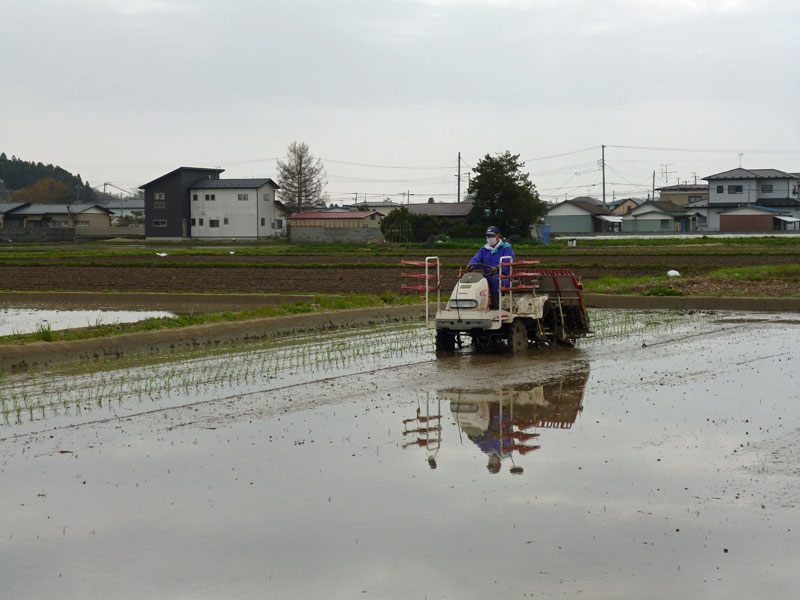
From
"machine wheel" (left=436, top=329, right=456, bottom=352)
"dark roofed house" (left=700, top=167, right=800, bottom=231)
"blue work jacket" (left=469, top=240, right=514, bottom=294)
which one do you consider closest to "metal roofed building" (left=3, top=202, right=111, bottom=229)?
"dark roofed house" (left=700, top=167, right=800, bottom=231)

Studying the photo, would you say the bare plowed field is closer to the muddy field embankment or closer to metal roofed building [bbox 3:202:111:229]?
the muddy field embankment

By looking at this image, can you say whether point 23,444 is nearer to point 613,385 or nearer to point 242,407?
point 242,407

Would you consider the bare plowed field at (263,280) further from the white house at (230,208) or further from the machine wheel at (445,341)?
the white house at (230,208)

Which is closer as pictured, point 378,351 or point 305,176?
point 378,351

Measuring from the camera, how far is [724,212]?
7606cm

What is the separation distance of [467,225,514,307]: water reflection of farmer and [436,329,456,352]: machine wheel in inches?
33.6

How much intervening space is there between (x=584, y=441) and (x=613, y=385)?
10.3 ft

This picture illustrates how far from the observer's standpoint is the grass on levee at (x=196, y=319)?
1413 centimetres

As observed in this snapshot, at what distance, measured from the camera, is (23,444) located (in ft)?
27.3

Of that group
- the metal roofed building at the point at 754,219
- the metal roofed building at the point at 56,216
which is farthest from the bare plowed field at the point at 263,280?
the metal roofed building at the point at 56,216

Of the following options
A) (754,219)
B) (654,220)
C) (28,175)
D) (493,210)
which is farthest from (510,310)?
(28,175)

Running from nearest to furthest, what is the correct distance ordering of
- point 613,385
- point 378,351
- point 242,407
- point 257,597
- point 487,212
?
point 257,597
point 242,407
point 613,385
point 378,351
point 487,212

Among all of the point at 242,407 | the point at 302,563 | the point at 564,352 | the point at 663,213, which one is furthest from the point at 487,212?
the point at 302,563

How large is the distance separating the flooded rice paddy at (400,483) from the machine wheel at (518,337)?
1.90 meters
